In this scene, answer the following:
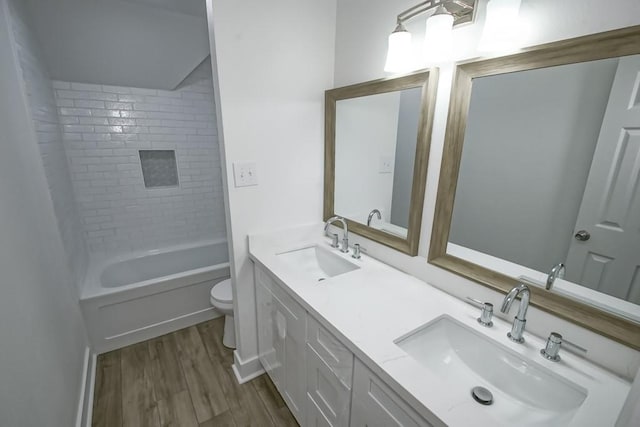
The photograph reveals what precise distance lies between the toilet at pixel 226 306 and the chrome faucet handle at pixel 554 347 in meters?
1.73

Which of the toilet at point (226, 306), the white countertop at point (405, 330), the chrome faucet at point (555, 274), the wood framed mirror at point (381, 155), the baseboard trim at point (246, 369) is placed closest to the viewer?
the white countertop at point (405, 330)

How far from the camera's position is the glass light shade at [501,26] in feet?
2.65

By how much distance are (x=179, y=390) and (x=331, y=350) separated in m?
1.32

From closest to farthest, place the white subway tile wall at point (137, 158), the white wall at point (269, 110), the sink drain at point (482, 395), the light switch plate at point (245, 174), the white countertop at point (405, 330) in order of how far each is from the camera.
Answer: the white countertop at point (405, 330), the sink drain at point (482, 395), the white wall at point (269, 110), the light switch plate at point (245, 174), the white subway tile wall at point (137, 158)

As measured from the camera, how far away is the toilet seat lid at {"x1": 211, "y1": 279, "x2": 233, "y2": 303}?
192 centimetres

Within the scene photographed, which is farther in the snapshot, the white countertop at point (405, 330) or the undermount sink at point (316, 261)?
the undermount sink at point (316, 261)

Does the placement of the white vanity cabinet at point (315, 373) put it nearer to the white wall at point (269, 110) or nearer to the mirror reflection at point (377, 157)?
the white wall at point (269, 110)

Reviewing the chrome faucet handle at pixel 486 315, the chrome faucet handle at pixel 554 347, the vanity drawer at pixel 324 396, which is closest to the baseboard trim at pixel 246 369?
the vanity drawer at pixel 324 396

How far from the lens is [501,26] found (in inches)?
32.4

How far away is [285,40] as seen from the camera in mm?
1415

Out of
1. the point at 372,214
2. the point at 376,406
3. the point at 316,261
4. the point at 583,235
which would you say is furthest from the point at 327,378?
the point at 583,235

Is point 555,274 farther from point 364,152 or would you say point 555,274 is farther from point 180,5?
point 180,5

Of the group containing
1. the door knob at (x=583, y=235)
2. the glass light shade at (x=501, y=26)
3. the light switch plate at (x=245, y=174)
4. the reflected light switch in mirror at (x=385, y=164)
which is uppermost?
the glass light shade at (x=501, y=26)

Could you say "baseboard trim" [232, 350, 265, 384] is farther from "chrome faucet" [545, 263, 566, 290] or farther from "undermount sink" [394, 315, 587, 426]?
"chrome faucet" [545, 263, 566, 290]
